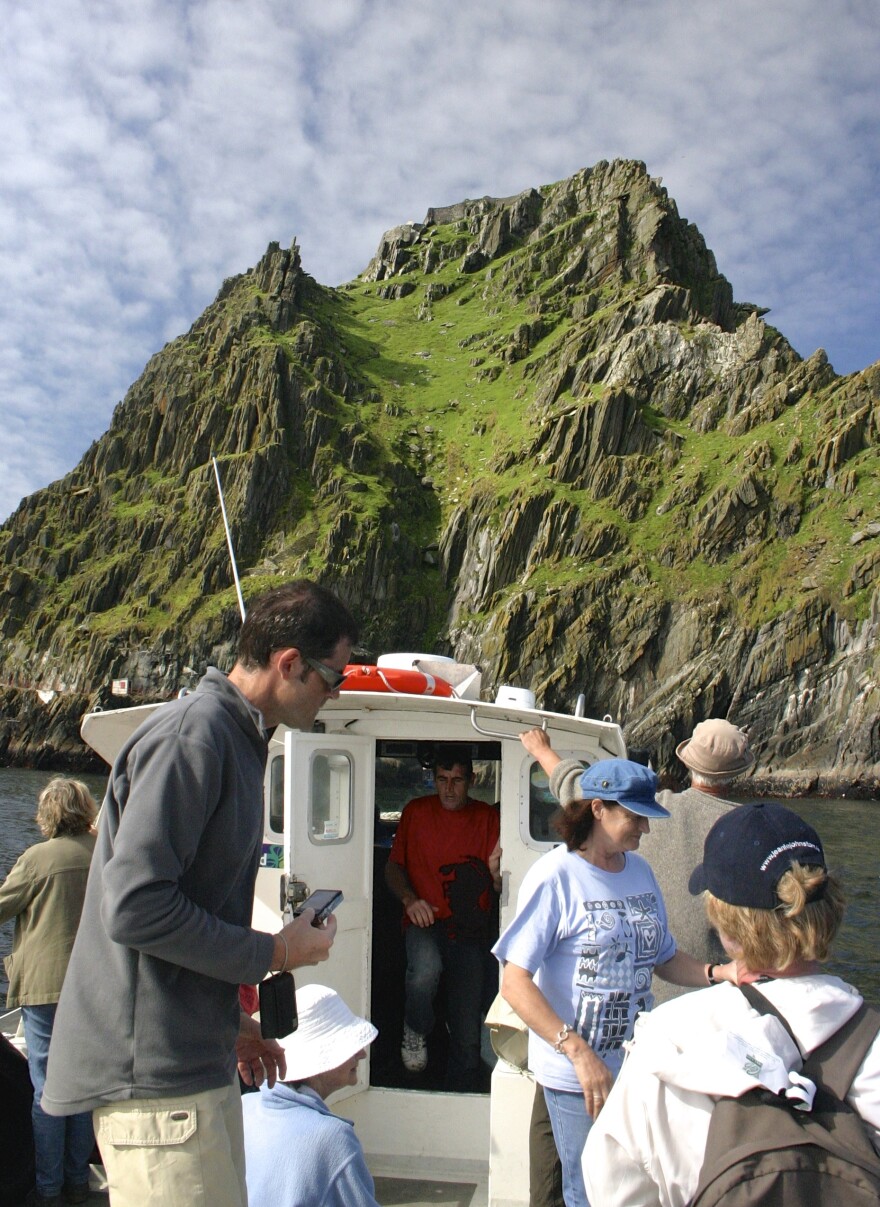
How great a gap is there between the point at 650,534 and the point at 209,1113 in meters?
78.8

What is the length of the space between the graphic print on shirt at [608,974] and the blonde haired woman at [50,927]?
3.30m

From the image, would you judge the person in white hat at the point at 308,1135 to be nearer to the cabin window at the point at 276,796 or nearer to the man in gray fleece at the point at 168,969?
the man in gray fleece at the point at 168,969

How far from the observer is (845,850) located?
33.5 meters

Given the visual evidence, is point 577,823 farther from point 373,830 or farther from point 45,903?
point 45,903

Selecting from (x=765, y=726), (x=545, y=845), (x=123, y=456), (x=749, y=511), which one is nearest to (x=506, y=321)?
(x=123, y=456)

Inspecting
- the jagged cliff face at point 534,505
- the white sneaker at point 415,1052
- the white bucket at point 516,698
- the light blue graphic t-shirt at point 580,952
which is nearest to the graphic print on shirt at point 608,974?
the light blue graphic t-shirt at point 580,952

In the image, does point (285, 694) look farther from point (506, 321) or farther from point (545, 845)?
point (506, 321)

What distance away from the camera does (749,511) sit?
73250 mm

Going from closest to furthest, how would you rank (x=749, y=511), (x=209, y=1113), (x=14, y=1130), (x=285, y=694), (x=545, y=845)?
(x=209, y=1113) → (x=285, y=694) → (x=14, y=1130) → (x=545, y=845) → (x=749, y=511)

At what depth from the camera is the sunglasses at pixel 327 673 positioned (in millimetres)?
2680

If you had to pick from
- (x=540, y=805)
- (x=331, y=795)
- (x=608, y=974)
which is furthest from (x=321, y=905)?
(x=540, y=805)

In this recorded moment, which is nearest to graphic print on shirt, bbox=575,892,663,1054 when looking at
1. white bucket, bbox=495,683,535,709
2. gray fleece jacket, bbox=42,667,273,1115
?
gray fleece jacket, bbox=42,667,273,1115

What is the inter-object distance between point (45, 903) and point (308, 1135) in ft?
11.4

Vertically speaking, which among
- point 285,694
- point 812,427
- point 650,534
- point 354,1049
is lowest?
point 354,1049
